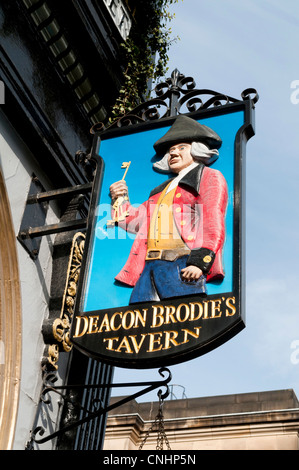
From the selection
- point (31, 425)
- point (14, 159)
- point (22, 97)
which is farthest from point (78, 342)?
point (22, 97)

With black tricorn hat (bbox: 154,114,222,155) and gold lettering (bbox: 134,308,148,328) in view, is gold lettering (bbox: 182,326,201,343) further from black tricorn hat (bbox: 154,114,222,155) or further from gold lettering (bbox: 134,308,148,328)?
black tricorn hat (bbox: 154,114,222,155)

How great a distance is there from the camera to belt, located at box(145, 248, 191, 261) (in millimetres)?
6631

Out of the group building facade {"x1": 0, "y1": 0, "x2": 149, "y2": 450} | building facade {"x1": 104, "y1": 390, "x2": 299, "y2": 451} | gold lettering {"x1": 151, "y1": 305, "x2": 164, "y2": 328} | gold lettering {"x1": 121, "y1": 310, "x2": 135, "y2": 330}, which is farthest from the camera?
building facade {"x1": 104, "y1": 390, "x2": 299, "y2": 451}

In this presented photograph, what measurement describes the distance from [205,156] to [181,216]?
29.1 inches

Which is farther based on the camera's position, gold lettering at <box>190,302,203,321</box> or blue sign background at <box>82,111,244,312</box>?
blue sign background at <box>82,111,244,312</box>

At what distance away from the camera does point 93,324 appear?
6.48 meters

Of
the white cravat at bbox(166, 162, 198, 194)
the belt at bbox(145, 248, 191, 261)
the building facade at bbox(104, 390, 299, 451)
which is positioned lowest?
the belt at bbox(145, 248, 191, 261)

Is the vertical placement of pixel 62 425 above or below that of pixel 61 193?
below

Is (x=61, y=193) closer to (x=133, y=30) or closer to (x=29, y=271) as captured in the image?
(x=29, y=271)

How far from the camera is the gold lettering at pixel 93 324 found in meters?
6.41

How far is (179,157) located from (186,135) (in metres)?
0.23

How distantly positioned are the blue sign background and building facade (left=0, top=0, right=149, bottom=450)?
1.08 feet

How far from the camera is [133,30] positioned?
10.4 meters

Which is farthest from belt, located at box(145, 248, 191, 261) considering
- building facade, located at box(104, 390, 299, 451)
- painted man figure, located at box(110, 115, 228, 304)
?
building facade, located at box(104, 390, 299, 451)
